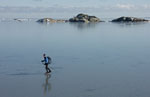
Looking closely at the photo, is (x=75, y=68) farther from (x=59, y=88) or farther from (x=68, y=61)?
(x=59, y=88)

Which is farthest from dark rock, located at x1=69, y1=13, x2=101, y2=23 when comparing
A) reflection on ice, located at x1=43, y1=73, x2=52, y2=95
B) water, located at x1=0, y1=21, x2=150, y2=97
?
reflection on ice, located at x1=43, y1=73, x2=52, y2=95

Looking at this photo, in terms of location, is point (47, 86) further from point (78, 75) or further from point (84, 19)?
point (84, 19)

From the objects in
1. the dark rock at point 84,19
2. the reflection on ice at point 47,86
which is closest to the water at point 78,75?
the reflection on ice at point 47,86

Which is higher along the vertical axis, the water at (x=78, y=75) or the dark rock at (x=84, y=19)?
the water at (x=78, y=75)

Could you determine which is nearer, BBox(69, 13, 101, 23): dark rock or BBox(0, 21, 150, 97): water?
BBox(0, 21, 150, 97): water

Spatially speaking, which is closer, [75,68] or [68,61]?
[75,68]

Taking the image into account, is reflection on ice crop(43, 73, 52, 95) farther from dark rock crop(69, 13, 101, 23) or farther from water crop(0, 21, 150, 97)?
dark rock crop(69, 13, 101, 23)

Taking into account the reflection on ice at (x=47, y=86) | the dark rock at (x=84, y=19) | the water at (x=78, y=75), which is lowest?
the dark rock at (x=84, y=19)

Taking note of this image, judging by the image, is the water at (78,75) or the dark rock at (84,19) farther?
the dark rock at (84,19)

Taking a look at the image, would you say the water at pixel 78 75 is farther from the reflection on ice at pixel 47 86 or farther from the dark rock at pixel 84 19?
the dark rock at pixel 84 19

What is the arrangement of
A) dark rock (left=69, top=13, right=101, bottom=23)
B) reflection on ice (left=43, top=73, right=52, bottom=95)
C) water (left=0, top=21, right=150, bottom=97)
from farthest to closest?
dark rock (left=69, top=13, right=101, bottom=23), reflection on ice (left=43, top=73, right=52, bottom=95), water (left=0, top=21, right=150, bottom=97)

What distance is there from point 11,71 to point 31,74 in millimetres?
1892

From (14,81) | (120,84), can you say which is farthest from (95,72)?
(14,81)

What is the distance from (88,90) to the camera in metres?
18.2
